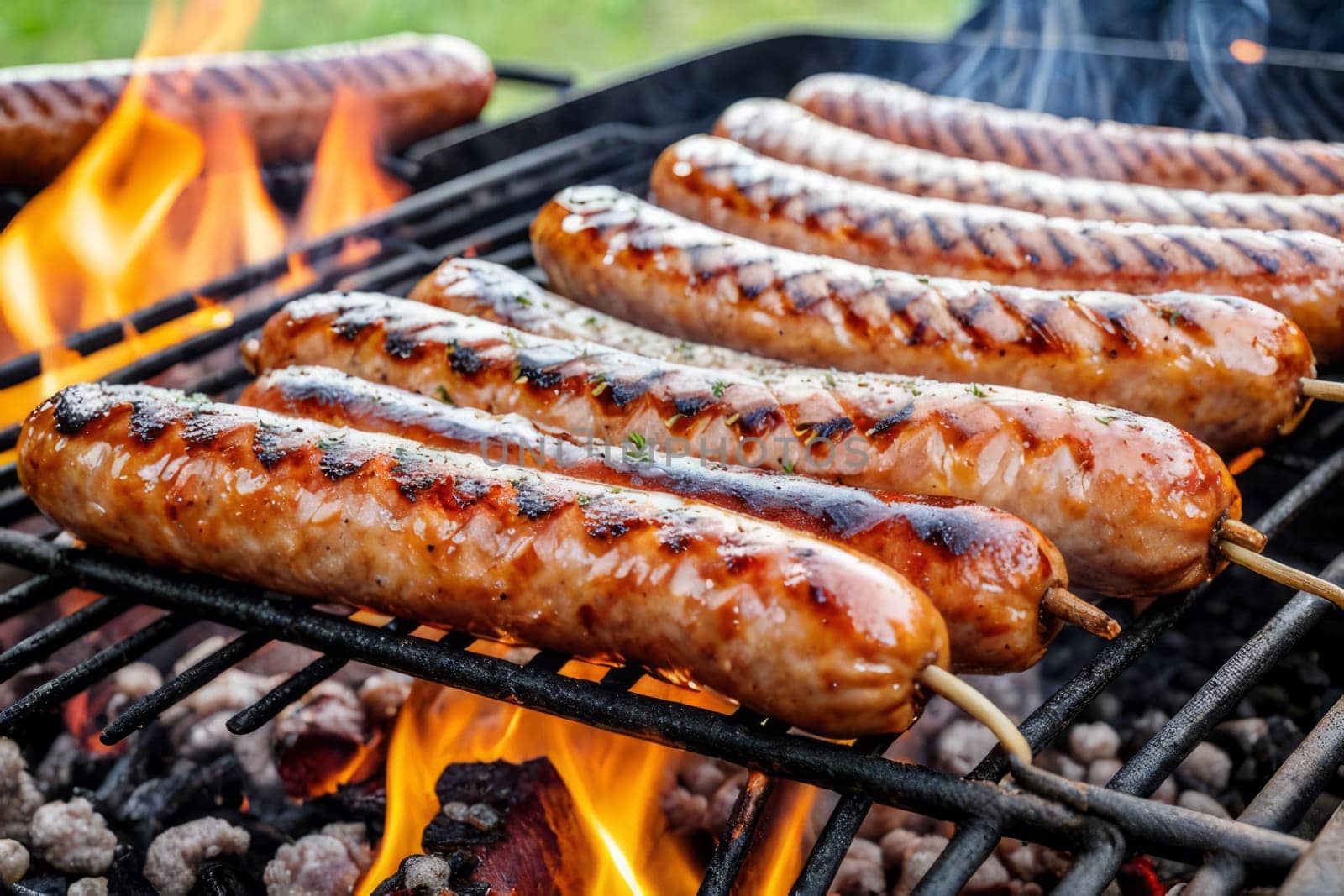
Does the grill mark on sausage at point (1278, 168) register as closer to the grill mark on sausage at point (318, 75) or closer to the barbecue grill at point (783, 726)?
the barbecue grill at point (783, 726)

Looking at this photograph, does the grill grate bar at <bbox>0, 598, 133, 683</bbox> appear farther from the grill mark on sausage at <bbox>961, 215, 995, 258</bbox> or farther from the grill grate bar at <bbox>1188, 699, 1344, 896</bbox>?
the grill mark on sausage at <bbox>961, 215, 995, 258</bbox>

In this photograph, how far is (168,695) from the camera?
201 cm

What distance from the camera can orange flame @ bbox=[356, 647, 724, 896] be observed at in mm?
2369

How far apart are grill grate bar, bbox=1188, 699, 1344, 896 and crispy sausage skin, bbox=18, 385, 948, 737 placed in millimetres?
491

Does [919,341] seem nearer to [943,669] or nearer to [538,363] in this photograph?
[538,363]

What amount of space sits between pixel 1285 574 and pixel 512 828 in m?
1.63

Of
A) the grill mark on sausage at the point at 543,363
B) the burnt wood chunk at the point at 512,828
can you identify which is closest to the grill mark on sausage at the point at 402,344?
the grill mark on sausage at the point at 543,363

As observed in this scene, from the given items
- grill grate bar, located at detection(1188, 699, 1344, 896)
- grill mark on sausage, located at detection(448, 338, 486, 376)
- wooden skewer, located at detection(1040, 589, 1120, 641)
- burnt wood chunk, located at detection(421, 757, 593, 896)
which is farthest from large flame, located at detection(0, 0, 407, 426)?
grill grate bar, located at detection(1188, 699, 1344, 896)

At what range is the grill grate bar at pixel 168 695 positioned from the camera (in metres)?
1.98

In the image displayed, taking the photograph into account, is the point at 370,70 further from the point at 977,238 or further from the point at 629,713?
the point at 629,713

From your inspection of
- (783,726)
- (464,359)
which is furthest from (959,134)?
(783,726)

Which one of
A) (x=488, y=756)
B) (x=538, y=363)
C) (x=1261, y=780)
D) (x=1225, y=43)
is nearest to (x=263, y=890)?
(x=488, y=756)

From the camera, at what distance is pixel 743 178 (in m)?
3.53

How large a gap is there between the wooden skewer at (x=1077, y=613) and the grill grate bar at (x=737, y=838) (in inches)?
23.3
